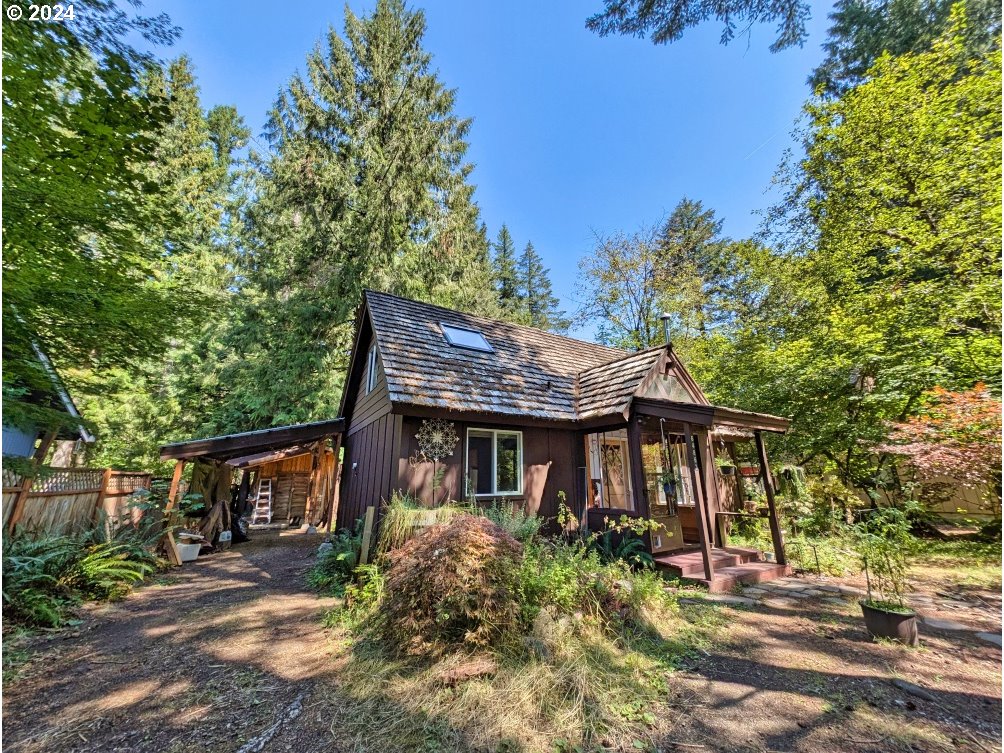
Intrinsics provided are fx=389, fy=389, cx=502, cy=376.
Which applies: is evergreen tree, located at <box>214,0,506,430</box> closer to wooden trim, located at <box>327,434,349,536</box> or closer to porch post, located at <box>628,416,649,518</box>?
wooden trim, located at <box>327,434,349,536</box>

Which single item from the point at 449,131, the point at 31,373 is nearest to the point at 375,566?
the point at 31,373

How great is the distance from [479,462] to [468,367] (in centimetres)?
211

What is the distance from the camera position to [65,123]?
3.52 metres

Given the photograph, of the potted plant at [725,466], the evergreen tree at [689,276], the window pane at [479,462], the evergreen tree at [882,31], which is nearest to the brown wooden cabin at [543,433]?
the window pane at [479,462]

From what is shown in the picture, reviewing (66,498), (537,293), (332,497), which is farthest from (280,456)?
(537,293)

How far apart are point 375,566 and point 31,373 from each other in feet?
13.9

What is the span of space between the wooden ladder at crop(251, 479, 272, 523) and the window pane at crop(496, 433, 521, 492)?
13967mm

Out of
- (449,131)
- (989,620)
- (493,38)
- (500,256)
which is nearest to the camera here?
(989,620)

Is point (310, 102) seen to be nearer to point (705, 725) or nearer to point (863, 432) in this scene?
point (705, 725)

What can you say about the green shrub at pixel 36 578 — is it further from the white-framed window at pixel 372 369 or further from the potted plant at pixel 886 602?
the potted plant at pixel 886 602

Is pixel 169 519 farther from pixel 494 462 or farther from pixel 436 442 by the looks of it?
pixel 494 462
